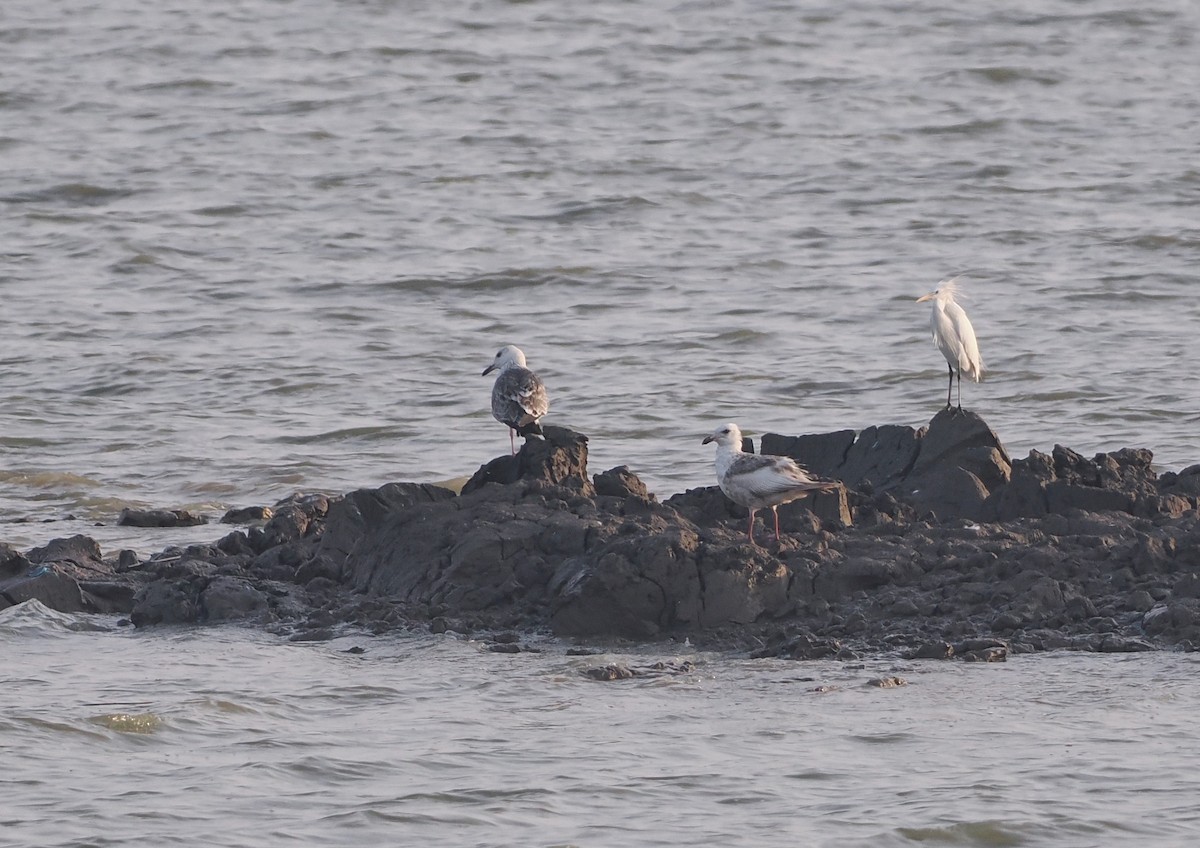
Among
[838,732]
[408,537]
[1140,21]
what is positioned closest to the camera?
[838,732]

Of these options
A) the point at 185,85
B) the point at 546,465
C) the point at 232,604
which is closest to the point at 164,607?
the point at 232,604

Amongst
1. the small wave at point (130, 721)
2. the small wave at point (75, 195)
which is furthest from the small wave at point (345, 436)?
the small wave at point (75, 195)

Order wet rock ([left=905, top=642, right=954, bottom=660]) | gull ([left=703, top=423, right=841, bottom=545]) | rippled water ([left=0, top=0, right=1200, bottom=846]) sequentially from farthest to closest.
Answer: gull ([left=703, top=423, right=841, bottom=545])
wet rock ([left=905, top=642, right=954, bottom=660])
rippled water ([left=0, top=0, right=1200, bottom=846])

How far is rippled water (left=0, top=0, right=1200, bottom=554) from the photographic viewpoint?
627 inches

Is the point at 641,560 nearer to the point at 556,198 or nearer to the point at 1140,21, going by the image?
the point at 556,198

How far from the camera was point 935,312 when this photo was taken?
13203 mm

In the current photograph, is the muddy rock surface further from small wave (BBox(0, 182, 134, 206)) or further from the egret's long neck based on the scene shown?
small wave (BBox(0, 182, 134, 206))

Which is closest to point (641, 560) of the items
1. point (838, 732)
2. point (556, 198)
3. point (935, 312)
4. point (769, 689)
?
point (769, 689)

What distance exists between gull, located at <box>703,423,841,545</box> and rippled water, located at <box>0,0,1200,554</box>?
3267 millimetres

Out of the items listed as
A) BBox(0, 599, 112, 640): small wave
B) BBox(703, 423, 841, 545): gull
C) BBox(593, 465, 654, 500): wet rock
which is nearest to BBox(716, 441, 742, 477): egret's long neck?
BBox(703, 423, 841, 545): gull

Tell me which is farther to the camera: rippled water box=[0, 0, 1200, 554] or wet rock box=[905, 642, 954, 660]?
rippled water box=[0, 0, 1200, 554]

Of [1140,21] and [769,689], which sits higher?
[1140,21]

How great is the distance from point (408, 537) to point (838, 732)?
3424 mm

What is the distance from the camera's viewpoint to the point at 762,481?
10.2 metres
